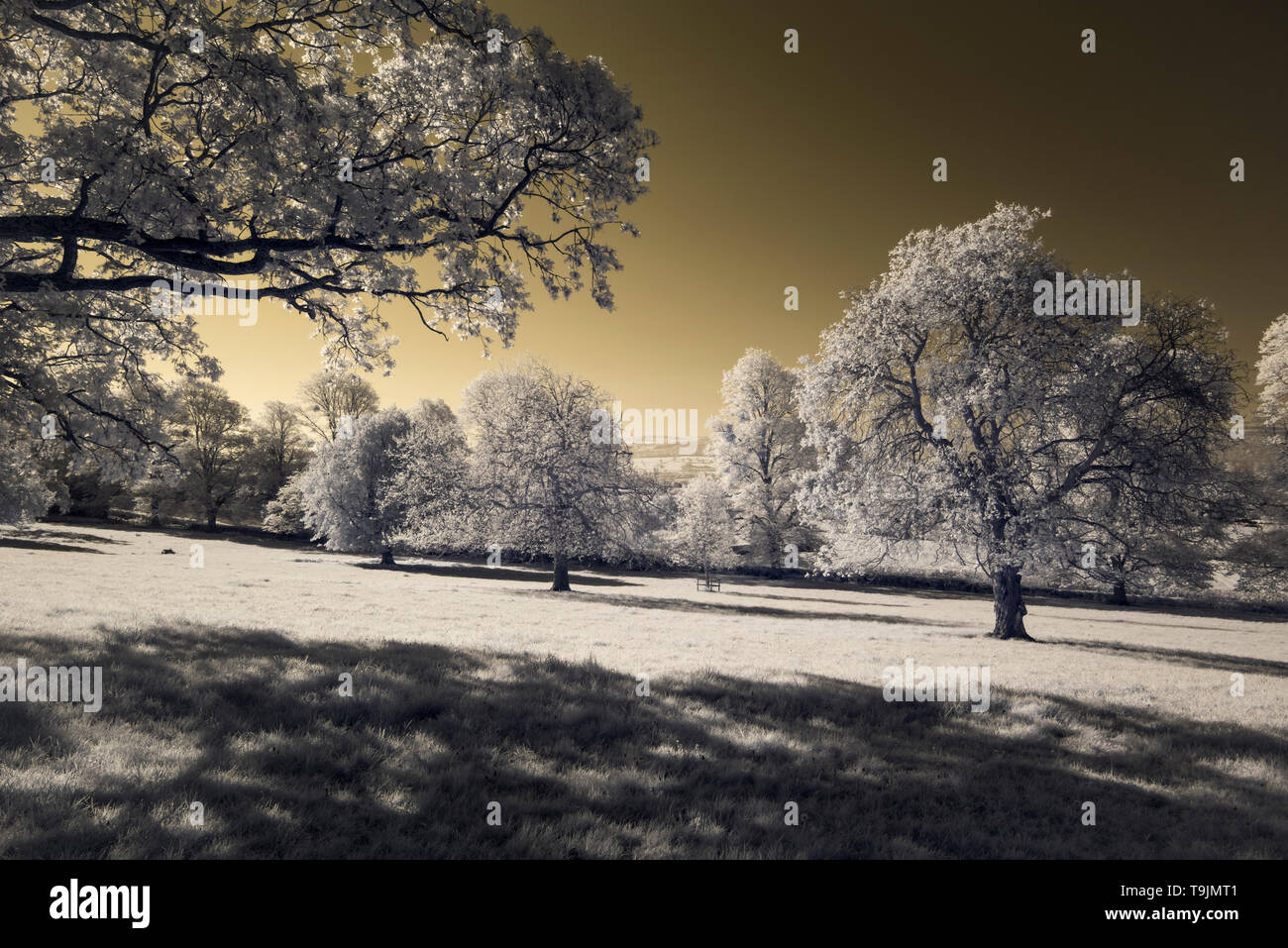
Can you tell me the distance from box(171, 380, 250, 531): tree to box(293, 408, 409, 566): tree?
A: 784 inches

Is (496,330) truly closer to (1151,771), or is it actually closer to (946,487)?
(1151,771)

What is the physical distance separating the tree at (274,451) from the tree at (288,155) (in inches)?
2195

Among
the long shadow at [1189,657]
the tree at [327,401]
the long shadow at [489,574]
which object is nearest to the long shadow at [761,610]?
the long shadow at [1189,657]

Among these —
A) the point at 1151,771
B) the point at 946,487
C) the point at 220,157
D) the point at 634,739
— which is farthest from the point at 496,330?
the point at 946,487

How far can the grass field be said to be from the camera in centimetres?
399

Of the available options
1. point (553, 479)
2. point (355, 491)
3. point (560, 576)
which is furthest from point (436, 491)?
point (355, 491)

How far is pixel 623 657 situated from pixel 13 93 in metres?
13.2

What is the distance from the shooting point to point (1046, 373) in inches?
665

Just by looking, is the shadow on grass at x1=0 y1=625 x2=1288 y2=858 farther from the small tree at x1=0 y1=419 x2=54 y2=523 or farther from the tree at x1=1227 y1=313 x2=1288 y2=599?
the tree at x1=1227 y1=313 x2=1288 y2=599

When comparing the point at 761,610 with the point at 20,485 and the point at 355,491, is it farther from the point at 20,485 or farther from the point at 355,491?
the point at 355,491

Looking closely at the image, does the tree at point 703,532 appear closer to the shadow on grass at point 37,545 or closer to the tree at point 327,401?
the tree at point 327,401

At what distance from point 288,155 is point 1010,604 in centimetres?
2372

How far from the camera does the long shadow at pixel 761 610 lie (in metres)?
25.0

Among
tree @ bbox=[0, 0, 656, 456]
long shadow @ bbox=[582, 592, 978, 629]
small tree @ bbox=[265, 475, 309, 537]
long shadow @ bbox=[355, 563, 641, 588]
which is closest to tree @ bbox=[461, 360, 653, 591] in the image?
long shadow @ bbox=[582, 592, 978, 629]
